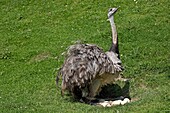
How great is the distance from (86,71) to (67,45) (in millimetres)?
4746

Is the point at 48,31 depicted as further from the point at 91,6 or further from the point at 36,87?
the point at 36,87

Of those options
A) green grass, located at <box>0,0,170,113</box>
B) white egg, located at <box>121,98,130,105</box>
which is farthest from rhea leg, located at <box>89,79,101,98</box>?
white egg, located at <box>121,98,130,105</box>

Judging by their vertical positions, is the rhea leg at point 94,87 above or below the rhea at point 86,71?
below

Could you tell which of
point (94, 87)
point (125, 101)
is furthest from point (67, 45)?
point (125, 101)

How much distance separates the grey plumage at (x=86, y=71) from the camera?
9.52 meters

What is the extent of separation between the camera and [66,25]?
16.0m

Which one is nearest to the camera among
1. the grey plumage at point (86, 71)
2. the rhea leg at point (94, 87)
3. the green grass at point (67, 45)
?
the grey plumage at point (86, 71)

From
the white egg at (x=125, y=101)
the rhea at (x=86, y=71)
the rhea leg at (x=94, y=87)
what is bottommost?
the white egg at (x=125, y=101)

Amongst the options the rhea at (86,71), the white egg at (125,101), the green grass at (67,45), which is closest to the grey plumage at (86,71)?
the rhea at (86,71)

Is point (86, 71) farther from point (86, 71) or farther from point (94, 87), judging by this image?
point (94, 87)

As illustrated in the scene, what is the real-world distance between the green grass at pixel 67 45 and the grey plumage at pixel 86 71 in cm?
39

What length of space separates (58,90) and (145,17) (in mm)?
5761

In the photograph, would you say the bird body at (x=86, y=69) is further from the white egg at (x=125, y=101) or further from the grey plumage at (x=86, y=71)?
the white egg at (x=125, y=101)

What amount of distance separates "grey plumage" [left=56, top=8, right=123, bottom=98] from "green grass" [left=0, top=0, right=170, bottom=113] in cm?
39
